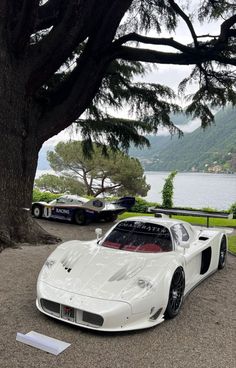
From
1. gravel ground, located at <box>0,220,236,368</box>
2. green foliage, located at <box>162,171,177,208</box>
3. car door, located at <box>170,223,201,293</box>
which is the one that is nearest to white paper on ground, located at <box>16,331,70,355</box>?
gravel ground, located at <box>0,220,236,368</box>

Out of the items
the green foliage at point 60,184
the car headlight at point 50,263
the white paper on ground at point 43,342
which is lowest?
the green foliage at point 60,184

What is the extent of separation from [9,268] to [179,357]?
152 inches

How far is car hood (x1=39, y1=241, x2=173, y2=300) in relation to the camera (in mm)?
4238

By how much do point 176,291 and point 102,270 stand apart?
0.97m

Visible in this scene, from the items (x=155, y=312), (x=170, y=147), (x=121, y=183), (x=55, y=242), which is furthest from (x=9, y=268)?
(x=170, y=147)

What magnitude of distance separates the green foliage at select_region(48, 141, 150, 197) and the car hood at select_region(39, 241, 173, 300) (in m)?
24.4

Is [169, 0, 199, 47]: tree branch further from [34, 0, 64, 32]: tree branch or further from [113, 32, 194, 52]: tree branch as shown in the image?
[34, 0, 64, 32]: tree branch

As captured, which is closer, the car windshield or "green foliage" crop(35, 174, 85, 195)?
the car windshield

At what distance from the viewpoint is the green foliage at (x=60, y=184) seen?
35031 mm

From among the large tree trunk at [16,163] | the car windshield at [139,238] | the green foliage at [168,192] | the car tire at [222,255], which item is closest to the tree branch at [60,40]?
the large tree trunk at [16,163]

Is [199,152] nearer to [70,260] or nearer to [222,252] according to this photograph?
[222,252]

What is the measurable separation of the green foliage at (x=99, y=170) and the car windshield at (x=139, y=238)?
23.8 m

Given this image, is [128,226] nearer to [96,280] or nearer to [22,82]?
[96,280]

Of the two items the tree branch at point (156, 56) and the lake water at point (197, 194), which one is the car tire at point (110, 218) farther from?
the lake water at point (197, 194)
